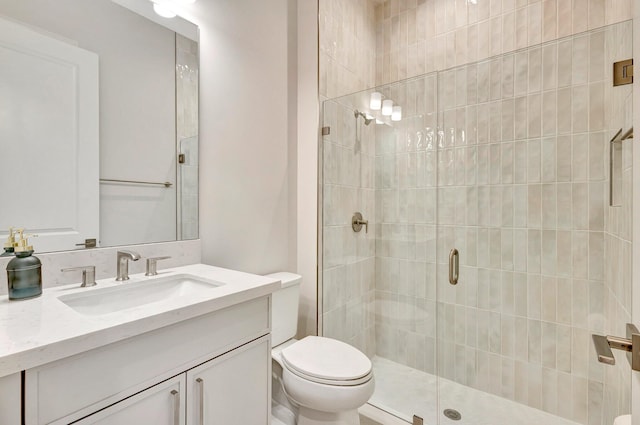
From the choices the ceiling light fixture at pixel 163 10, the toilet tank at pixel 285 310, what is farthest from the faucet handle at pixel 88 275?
the ceiling light fixture at pixel 163 10

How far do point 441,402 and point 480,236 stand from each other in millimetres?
1012

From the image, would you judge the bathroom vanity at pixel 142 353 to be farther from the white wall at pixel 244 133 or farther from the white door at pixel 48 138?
the white wall at pixel 244 133

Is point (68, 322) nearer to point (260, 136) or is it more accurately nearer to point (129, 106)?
point (129, 106)

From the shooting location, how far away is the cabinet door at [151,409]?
2.47 ft

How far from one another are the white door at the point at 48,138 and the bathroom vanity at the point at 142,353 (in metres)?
0.25

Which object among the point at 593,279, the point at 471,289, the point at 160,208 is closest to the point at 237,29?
the point at 160,208

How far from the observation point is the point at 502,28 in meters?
2.04

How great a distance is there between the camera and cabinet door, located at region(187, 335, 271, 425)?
947mm

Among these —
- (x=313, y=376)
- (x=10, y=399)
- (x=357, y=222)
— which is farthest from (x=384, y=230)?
(x=10, y=399)

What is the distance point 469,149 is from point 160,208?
1.82 m

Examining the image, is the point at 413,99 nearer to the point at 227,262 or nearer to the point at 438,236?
the point at 438,236

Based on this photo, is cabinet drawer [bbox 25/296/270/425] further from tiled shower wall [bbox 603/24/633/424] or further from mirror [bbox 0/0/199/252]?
tiled shower wall [bbox 603/24/633/424]

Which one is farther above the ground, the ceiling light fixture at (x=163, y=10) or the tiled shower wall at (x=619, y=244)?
the ceiling light fixture at (x=163, y=10)

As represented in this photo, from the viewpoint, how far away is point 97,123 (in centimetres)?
119
